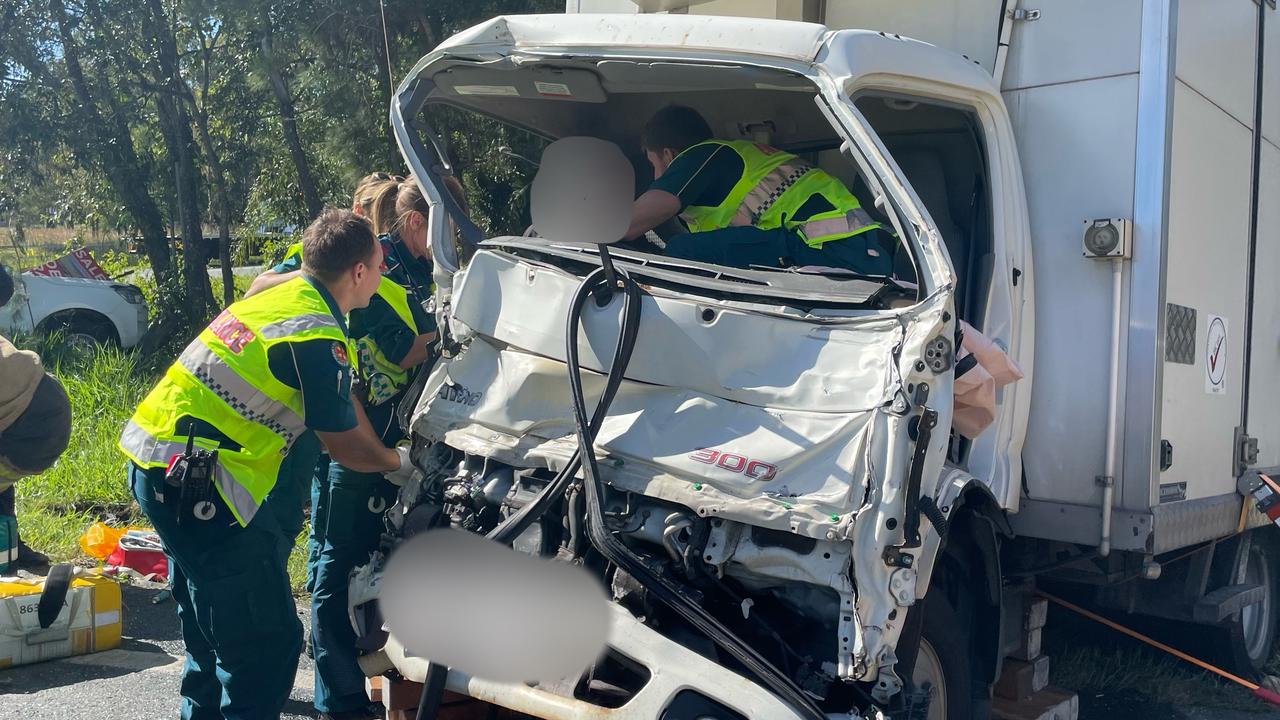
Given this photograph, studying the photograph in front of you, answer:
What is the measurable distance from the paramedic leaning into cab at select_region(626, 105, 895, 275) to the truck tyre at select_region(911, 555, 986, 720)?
1002mm

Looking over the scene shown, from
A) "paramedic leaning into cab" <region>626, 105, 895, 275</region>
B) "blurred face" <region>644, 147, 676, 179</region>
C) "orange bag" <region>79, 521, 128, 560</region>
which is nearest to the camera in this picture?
"paramedic leaning into cab" <region>626, 105, 895, 275</region>

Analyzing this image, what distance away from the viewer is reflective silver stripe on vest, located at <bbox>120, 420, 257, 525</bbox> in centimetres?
334

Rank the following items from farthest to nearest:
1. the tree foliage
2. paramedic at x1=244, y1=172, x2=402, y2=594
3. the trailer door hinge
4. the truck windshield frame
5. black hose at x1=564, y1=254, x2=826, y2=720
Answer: the tree foliage, the trailer door hinge, paramedic at x1=244, y1=172, x2=402, y2=594, the truck windshield frame, black hose at x1=564, y1=254, x2=826, y2=720

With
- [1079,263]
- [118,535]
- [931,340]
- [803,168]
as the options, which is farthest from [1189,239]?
[118,535]

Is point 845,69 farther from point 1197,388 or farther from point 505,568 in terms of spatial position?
point 1197,388

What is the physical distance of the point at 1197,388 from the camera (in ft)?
14.1

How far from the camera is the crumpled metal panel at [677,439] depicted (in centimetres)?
285

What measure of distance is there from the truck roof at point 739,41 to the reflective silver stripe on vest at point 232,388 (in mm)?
1297

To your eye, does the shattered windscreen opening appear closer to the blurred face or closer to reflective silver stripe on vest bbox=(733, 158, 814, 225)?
reflective silver stripe on vest bbox=(733, 158, 814, 225)

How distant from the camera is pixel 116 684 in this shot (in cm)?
464

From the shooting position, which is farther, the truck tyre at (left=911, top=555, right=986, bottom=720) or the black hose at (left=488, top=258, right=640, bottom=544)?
the truck tyre at (left=911, top=555, right=986, bottom=720)

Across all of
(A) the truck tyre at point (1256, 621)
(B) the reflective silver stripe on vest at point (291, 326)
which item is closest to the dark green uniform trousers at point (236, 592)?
(B) the reflective silver stripe on vest at point (291, 326)

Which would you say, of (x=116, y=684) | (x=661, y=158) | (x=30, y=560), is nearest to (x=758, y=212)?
(x=661, y=158)

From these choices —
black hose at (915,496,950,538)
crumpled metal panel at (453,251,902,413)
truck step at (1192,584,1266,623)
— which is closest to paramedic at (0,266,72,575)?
crumpled metal panel at (453,251,902,413)
